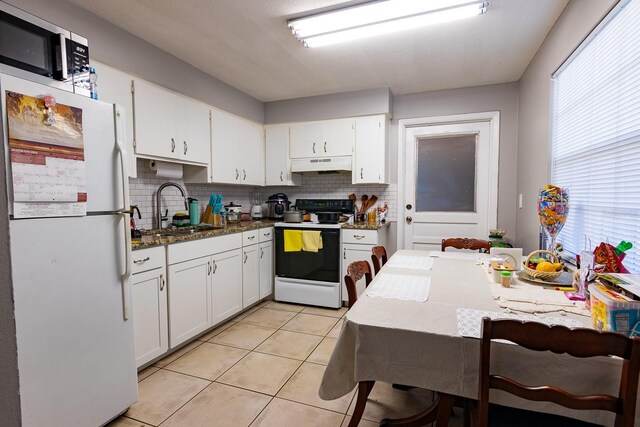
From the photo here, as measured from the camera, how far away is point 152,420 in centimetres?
176

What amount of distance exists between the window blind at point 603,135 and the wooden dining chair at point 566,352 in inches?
30.7

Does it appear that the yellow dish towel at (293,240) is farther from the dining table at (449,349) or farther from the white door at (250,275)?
the dining table at (449,349)

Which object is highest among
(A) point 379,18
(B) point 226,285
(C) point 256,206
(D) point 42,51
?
(A) point 379,18

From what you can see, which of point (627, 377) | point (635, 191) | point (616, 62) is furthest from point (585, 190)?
point (627, 377)

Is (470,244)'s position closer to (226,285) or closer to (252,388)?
(252,388)

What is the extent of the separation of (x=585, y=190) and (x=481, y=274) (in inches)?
31.3

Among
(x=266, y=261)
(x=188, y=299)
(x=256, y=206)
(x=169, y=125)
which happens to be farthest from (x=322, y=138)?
(x=188, y=299)

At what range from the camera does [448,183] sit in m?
3.72

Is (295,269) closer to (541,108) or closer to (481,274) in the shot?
(481,274)

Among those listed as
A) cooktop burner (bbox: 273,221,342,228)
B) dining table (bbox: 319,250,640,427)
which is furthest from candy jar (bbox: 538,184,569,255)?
cooktop burner (bbox: 273,221,342,228)

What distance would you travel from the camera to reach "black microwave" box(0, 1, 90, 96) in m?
1.35

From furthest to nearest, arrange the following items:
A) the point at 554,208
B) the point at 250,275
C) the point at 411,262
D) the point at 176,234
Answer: the point at 250,275 < the point at 176,234 < the point at 411,262 < the point at 554,208

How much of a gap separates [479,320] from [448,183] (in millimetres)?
2811

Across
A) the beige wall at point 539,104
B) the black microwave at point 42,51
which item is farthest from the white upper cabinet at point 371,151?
the black microwave at point 42,51
